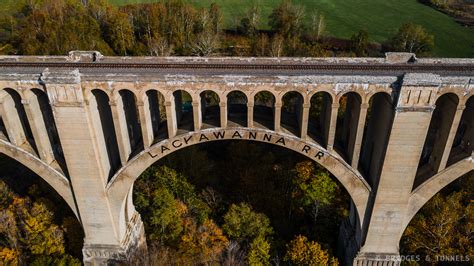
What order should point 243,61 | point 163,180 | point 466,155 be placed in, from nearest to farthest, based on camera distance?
1. point 466,155
2. point 243,61
3. point 163,180

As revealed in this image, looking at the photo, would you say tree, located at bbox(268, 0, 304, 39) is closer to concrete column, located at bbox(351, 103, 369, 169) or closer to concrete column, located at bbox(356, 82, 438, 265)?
concrete column, located at bbox(351, 103, 369, 169)

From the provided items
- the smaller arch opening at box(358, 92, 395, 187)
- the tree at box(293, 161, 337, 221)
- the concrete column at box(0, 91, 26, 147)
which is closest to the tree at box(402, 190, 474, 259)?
the tree at box(293, 161, 337, 221)

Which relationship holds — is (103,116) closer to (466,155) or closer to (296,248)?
(296,248)

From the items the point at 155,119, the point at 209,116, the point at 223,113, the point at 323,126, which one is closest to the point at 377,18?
the point at 323,126

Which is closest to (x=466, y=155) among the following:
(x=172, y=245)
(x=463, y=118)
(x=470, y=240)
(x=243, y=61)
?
(x=463, y=118)

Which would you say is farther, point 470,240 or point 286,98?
point 286,98

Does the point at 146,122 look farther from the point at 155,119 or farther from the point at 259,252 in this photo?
the point at 259,252

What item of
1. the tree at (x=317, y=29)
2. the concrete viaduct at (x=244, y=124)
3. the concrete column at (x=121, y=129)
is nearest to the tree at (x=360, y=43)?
the tree at (x=317, y=29)

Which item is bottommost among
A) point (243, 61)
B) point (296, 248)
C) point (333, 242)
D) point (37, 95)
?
point (333, 242)
